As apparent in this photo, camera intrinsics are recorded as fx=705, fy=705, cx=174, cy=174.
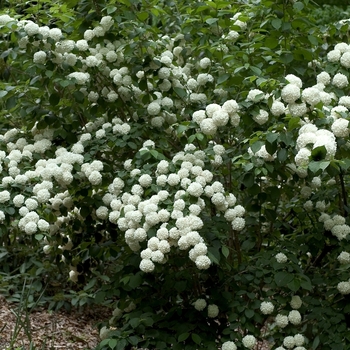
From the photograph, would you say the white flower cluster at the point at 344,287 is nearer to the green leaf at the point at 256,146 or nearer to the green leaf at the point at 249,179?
the green leaf at the point at 249,179

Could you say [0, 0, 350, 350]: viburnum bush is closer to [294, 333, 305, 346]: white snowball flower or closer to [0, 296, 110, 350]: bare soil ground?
[294, 333, 305, 346]: white snowball flower

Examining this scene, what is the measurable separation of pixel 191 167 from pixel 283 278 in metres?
0.73

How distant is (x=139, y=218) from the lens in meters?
3.43

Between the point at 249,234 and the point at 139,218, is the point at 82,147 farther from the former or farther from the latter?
the point at 249,234

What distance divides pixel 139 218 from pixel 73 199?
2.47ft

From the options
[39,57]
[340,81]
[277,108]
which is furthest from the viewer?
[39,57]

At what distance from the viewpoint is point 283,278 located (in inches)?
139

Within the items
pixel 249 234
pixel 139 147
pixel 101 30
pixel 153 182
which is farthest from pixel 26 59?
pixel 249 234

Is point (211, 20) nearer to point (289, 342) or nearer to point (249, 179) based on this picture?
point (249, 179)

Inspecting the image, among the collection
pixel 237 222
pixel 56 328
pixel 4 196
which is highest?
pixel 4 196

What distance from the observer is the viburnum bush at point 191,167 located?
3.45 metres

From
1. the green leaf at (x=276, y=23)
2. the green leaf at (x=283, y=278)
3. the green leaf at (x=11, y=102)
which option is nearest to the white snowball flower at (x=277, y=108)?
the green leaf at (x=276, y=23)

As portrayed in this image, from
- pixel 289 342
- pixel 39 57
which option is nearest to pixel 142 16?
pixel 39 57

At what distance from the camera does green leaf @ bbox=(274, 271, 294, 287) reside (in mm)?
3529
